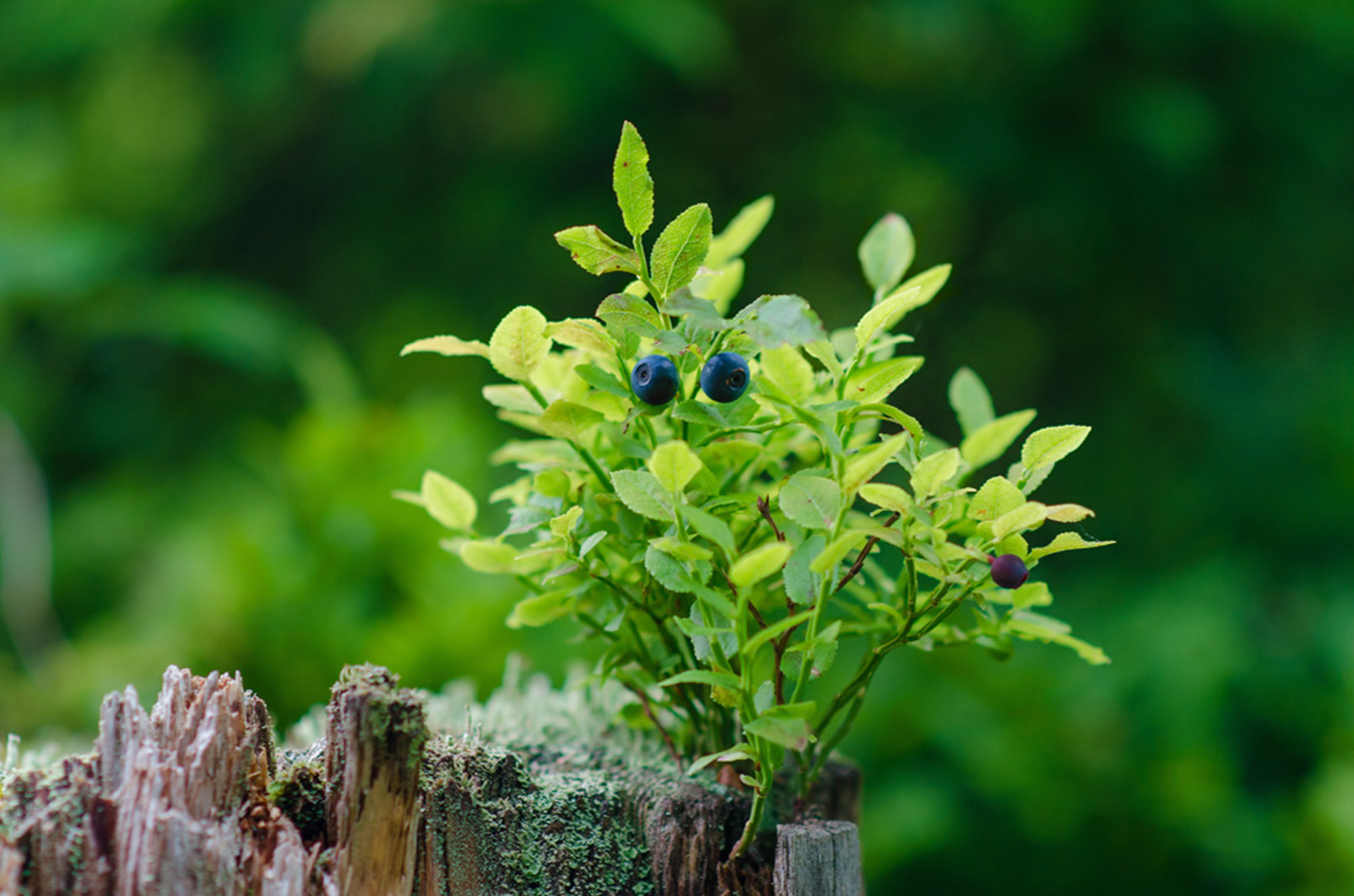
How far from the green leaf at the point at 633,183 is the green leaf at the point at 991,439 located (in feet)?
1.07

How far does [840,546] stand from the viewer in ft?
1.73

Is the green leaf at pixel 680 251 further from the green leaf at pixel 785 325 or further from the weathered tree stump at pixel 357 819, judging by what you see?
the weathered tree stump at pixel 357 819

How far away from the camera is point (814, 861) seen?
0.62m

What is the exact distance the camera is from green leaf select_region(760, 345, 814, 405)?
625 millimetres

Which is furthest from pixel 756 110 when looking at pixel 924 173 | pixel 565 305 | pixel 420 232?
pixel 420 232

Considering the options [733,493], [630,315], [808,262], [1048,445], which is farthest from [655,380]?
[808,262]

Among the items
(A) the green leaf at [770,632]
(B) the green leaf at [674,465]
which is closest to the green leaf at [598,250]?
(B) the green leaf at [674,465]

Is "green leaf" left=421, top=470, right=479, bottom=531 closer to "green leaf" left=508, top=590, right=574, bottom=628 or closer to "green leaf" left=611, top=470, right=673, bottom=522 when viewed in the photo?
"green leaf" left=508, top=590, right=574, bottom=628

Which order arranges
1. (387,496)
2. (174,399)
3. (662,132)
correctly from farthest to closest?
(174,399) → (662,132) → (387,496)

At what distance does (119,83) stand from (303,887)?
3.05 metres

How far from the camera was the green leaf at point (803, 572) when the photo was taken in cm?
57

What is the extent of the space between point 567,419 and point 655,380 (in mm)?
84

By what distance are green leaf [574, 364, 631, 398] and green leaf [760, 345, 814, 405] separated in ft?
0.30

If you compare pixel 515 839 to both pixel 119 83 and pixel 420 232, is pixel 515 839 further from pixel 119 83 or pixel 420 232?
pixel 119 83
